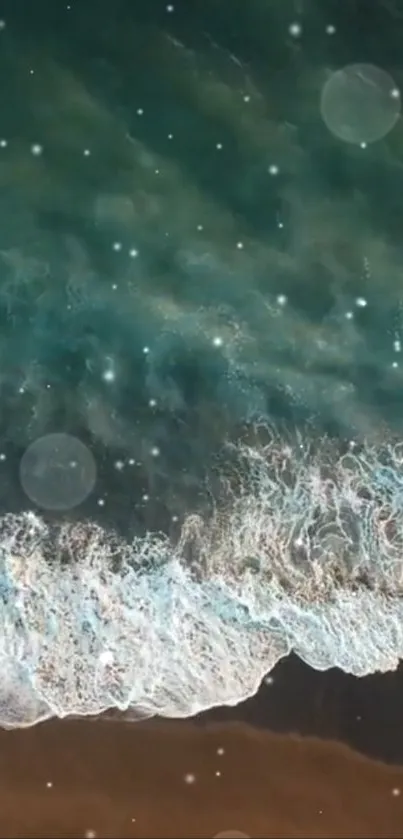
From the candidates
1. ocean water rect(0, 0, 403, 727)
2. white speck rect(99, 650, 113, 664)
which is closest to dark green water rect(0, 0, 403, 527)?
ocean water rect(0, 0, 403, 727)

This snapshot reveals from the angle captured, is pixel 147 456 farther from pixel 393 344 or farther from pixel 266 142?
pixel 266 142

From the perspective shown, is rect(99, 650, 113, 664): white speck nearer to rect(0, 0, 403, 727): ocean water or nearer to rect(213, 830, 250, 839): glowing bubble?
rect(0, 0, 403, 727): ocean water

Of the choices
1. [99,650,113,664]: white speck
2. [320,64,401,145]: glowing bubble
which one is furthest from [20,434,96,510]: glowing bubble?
[320,64,401,145]: glowing bubble

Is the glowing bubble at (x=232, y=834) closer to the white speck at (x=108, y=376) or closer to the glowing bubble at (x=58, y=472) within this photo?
the glowing bubble at (x=58, y=472)

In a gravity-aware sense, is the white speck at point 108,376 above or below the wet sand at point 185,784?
above

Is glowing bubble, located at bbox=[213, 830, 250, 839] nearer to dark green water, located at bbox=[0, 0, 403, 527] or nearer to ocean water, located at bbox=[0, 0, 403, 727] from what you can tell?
ocean water, located at bbox=[0, 0, 403, 727]

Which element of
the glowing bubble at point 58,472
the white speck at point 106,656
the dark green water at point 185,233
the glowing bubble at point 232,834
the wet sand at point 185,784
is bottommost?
the glowing bubble at point 232,834

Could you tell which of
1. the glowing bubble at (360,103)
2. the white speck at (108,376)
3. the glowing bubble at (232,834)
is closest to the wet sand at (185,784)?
the glowing bubble at (232,834)

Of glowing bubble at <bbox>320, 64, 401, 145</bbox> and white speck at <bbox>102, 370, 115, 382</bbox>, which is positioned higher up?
glowing bubble at <bbox>320, 64, 401, 145</bbox>

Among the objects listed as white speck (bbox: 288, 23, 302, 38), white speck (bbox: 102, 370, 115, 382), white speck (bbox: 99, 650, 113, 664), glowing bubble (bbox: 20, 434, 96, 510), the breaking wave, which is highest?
white speck (bbox: 288, 23, 302, 38)
